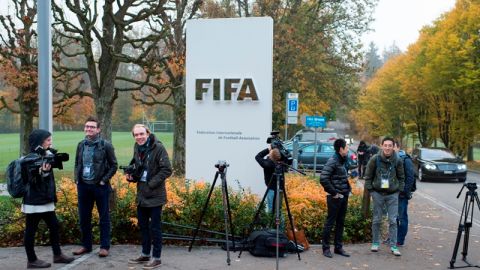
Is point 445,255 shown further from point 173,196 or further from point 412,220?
point 173,196

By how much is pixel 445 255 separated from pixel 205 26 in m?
5.95

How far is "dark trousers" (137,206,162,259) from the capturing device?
651 cm

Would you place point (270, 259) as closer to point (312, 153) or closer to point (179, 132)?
point (179, 132)

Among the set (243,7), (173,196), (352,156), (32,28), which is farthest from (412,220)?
(243,7)

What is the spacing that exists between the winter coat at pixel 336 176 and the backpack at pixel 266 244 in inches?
39.4

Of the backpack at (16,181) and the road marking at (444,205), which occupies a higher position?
the backpack at (16,181)

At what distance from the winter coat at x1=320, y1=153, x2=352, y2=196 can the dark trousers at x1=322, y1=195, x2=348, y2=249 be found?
139 mm

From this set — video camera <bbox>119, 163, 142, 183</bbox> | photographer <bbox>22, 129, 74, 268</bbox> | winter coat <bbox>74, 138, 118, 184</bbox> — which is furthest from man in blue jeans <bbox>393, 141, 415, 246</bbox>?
photographer <bbox>22, 129, 74, 268</bbox>

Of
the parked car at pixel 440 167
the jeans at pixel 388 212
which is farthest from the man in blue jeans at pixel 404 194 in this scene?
the parked car at pixel 440 167

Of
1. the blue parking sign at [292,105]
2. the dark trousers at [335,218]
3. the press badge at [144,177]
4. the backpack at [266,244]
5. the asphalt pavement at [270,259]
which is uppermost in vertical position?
the blue parking sign at [292,105]

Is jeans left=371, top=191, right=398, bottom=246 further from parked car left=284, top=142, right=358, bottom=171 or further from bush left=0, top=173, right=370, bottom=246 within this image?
parked car left=284, top=142, right=358, bottom=171

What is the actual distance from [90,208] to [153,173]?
1208 millimetres

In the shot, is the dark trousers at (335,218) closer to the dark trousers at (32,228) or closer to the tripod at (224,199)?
the tripod at (224,199)

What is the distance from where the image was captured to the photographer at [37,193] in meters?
6.23
